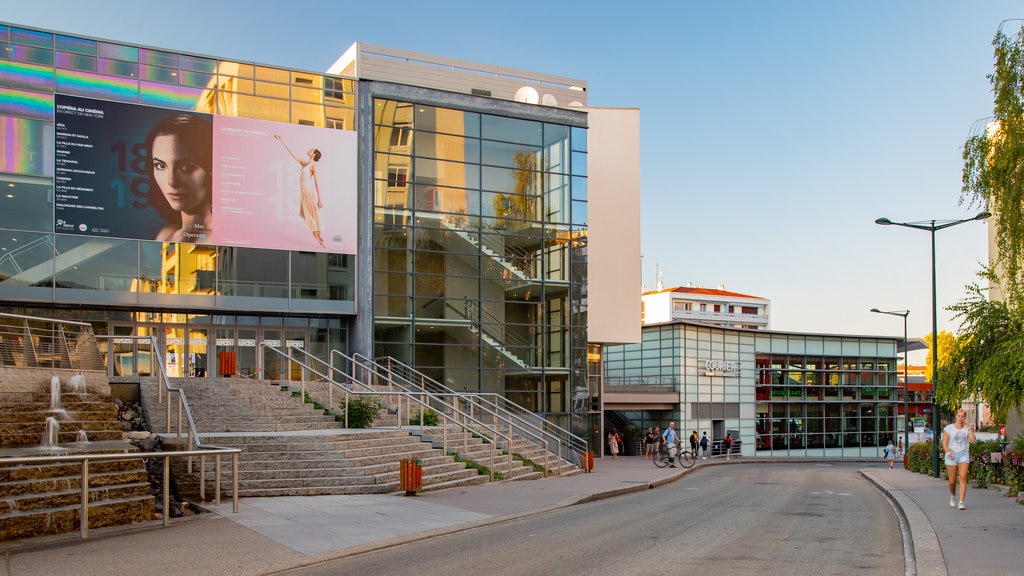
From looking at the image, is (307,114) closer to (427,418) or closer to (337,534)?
(427,418)

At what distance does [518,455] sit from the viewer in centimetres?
2523

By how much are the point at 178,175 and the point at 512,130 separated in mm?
13153

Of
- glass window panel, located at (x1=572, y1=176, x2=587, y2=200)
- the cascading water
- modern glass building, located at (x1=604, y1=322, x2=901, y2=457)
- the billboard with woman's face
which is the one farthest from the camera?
modern glass building, located at (x1=604, y1=322, x2=901, y2=457)

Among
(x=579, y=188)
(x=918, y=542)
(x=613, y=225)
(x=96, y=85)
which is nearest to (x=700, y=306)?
(x=613, y=225)

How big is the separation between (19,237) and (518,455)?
653 inches

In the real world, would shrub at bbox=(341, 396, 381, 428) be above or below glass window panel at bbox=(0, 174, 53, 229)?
below

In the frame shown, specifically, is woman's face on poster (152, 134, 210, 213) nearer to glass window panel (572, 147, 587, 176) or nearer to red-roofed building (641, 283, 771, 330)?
glass window panel (572, 147, 587, 176)

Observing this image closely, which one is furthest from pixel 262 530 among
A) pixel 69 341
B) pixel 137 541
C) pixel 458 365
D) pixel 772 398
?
pixel 772 398

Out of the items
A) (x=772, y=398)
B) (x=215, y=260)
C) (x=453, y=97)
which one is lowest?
(x=772, y=398)

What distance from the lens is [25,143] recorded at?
2803 centimetres

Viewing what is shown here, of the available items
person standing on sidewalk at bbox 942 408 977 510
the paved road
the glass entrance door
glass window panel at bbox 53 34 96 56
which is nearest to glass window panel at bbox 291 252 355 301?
the glass entrance door

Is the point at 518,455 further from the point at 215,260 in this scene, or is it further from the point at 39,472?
the point at 39,472

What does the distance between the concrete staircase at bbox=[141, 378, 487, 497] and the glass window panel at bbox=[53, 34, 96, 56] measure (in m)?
12.2

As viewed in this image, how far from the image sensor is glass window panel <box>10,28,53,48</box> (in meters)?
28.4
